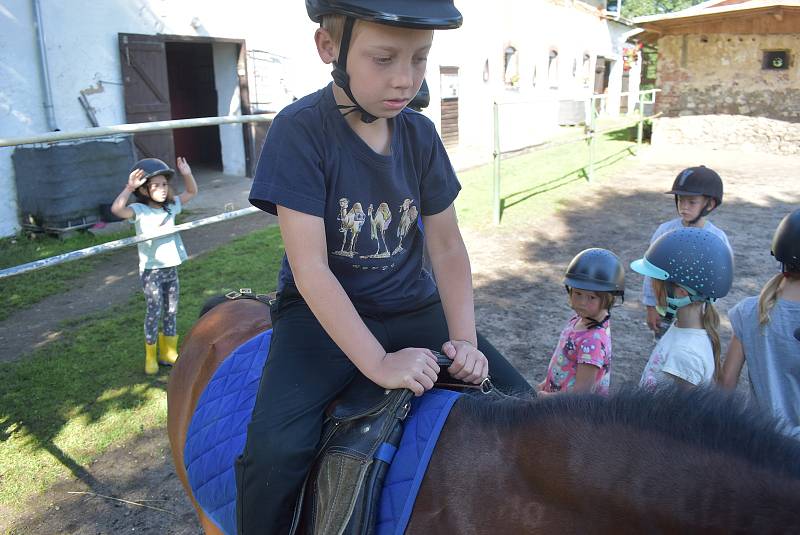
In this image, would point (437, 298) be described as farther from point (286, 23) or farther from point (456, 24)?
point (286, 23)

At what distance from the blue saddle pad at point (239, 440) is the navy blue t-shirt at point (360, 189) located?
0.38 meters

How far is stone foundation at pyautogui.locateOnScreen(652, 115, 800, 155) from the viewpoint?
14453 mm

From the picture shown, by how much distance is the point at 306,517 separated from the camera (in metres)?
1.62

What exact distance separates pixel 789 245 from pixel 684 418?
1.52 metres

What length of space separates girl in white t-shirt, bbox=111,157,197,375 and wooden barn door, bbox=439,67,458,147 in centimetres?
1250

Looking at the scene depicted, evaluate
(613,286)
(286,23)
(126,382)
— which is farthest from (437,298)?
(286,23)

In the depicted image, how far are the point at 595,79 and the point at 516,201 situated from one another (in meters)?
20.7

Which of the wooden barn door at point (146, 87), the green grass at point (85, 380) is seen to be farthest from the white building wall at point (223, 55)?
the green grass at point (85, 380)

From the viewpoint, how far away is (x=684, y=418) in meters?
1.19

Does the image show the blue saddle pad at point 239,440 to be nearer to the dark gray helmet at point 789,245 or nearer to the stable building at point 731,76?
the dark gray helmet at point 789,245

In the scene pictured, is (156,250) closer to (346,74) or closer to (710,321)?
(346,74)

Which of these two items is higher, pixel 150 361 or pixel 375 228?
pixel 375 228

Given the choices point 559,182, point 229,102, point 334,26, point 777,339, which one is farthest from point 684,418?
point 229,102

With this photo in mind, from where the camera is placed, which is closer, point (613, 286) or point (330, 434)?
point (330, 434)
